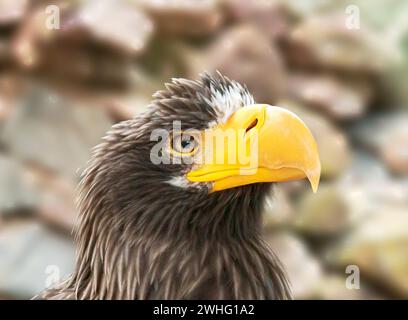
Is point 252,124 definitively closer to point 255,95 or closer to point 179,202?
point 179,202

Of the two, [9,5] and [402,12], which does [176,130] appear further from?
[402,12]

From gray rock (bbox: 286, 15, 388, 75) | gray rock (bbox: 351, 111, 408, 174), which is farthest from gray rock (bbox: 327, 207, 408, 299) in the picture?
gray rock (bbox: 286, 15, 388, 75)

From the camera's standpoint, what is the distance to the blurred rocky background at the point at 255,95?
2.58 metres

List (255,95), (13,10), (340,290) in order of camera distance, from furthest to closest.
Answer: (13,10) → (255,95) → (340,290)

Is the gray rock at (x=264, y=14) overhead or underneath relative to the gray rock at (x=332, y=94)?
overhead

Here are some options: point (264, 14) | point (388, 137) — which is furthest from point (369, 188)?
point (264, 14)

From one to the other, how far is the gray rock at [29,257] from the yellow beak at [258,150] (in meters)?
1.45

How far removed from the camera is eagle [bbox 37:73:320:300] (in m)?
0.88

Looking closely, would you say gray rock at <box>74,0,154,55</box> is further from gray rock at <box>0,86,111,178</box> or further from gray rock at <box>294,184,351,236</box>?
gray rock at <box>294,184,351,236</box>

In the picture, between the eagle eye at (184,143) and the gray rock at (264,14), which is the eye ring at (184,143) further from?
the gray rock at (264,14)

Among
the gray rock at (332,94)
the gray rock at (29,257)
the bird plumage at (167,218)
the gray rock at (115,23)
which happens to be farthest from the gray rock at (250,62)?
the bird plumage at (167,218)

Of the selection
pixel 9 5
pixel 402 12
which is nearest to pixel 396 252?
pixel 402 12

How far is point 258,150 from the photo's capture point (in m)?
0.84

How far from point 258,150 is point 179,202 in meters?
0.12
